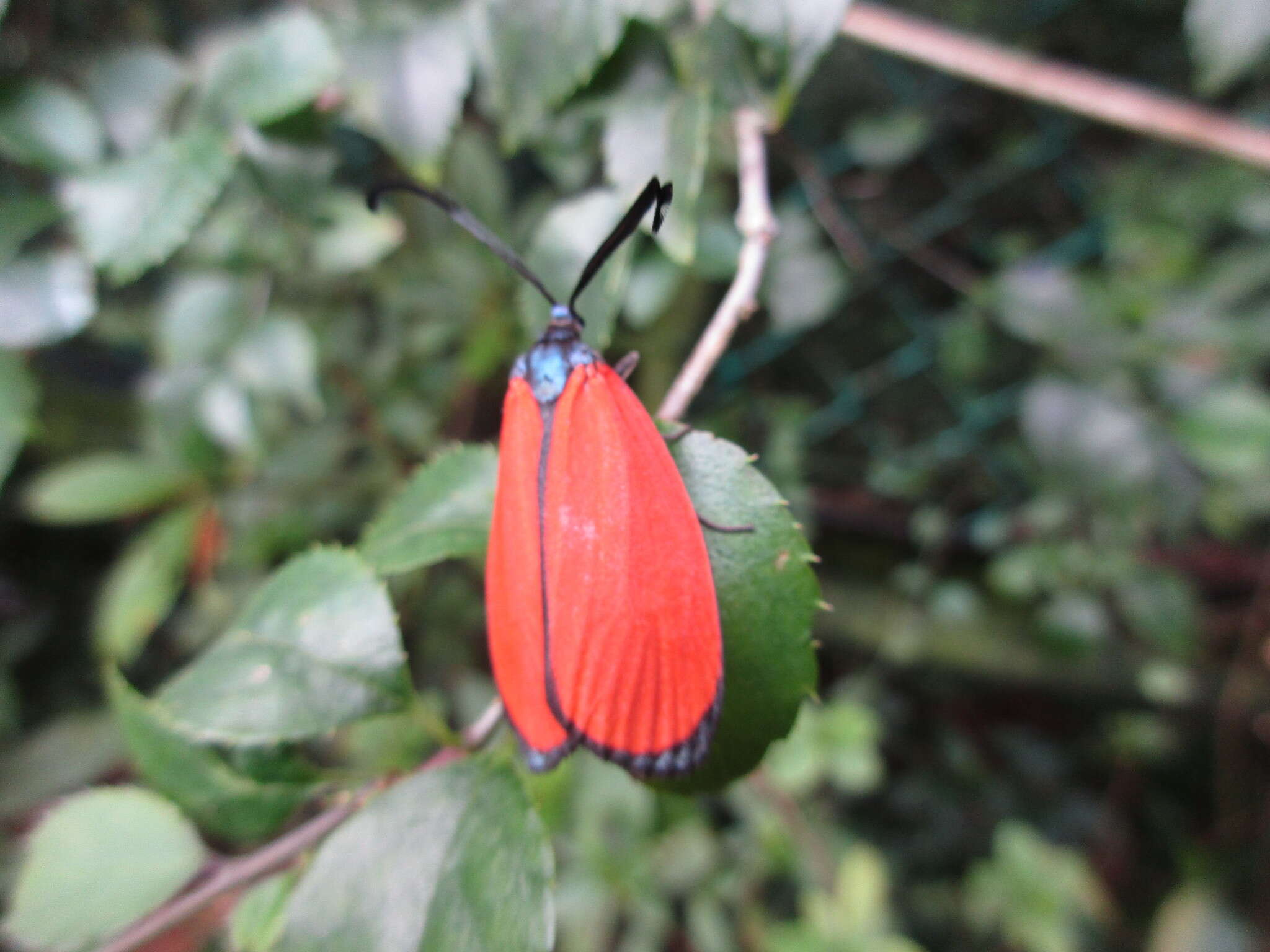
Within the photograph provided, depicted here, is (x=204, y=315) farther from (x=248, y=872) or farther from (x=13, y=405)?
(x=248, y=872)

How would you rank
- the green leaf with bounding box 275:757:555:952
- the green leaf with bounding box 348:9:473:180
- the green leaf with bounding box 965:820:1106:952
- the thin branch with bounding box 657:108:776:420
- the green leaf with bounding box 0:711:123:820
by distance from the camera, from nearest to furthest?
the green leaf with bounding box 275:757:555:952, the thin branch with bounding box 657:108:776:420, the green leaf with bounding box 348:9:473:180, the green leaf with bounding box 965:820:1106:952, the green leaf with bounding box 0:711:123:820

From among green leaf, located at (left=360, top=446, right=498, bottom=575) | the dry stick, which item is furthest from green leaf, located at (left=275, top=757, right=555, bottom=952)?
the dry stick

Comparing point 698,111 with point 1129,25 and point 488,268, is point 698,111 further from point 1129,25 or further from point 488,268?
point 1129,25

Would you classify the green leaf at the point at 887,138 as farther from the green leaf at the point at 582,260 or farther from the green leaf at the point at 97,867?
the green leaf at the point at 97,867

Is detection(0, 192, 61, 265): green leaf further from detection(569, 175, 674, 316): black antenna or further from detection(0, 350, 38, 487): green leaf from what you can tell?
detection(569, 175, 674, 316): black antenna

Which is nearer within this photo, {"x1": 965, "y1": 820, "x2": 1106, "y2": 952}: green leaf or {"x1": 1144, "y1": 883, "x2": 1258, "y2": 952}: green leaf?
{"x1": 965, "y1": 820, "x2": 1106, "y2": 952}: green leaf

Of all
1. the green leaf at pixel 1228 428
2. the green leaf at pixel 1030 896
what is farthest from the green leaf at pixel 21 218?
the green leaf at pixel 1030 896
